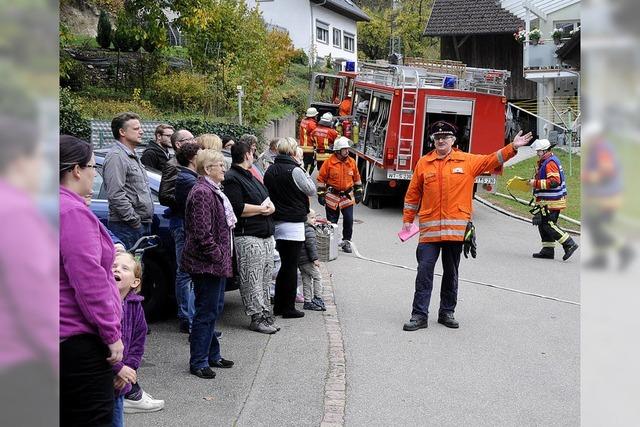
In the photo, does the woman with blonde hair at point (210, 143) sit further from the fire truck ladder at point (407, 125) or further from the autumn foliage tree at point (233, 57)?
the autumn foliage tree at point (233, 57)

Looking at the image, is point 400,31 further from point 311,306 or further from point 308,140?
point 311,306

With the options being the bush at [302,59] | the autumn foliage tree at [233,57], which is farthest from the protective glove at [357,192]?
the bush at [302,59]

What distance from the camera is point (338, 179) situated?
1259cm

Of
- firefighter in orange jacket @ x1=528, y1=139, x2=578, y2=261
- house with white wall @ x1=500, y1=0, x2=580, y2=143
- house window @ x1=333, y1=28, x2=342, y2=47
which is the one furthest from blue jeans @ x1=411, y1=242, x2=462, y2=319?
house window @ x1=333, y1=28, x2=342, y2=47

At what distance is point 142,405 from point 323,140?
12994mm

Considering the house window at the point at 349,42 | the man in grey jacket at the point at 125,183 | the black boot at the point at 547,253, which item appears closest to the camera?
the man in grey jacket at the point at 125,183

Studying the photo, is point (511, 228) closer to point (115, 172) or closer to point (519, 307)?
point (519, 307)

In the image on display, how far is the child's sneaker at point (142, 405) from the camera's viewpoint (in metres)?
5.59

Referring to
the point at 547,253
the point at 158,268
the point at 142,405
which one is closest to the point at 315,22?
the point at 547,253

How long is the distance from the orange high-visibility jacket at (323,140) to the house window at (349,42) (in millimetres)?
35669

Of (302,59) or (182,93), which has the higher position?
(302,59)

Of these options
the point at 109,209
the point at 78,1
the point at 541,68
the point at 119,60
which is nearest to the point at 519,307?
the point at 109,209

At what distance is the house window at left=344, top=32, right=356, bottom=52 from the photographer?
53066 mm
